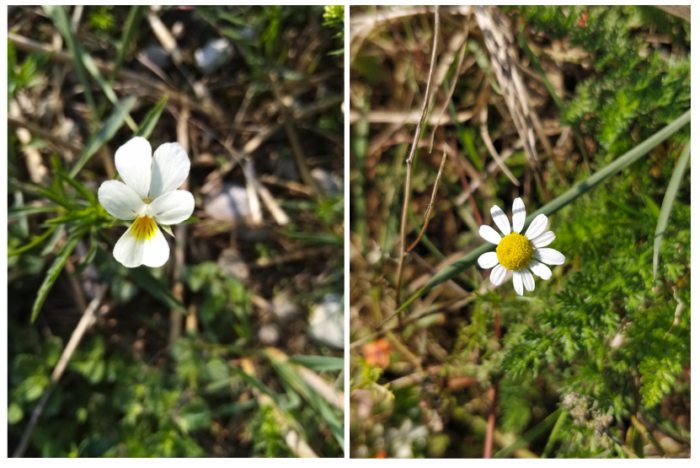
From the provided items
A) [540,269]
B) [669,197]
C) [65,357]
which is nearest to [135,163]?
[540,269]

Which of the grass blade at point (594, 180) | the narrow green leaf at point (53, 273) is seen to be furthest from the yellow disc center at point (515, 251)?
the narrow green leaf at point (53, 273)

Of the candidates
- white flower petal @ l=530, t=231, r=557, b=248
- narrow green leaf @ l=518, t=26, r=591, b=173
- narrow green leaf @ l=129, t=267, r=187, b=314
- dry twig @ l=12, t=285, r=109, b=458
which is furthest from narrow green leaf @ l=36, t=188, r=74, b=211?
narrow green leaf @ l=518, t=26, r=591, b=173

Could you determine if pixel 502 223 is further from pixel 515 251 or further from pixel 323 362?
pixel 323 362

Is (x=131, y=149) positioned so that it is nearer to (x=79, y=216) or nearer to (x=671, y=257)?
(x=79, y=216)

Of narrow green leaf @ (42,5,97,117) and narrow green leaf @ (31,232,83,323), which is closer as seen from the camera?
narrow green leaf @ (31,232,83,323)

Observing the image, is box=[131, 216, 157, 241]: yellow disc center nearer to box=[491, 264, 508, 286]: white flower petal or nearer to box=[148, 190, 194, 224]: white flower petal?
box=[148, 190, 194, 224]: white flower petal

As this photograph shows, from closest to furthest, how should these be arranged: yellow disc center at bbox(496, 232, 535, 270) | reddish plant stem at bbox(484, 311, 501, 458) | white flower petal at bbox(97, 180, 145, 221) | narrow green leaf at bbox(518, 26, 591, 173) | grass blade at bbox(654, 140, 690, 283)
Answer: white flower petal at bbox(97, 180, 145, 221)
yellow disc center at bbox(496, 232, 535, 270)
grass blade at bbox(654, 140, 690, 283)
narrow green leaf at bbox(518, 26, 591, 173)
reddish plant stem at bbox(484, 311, 501, 458)

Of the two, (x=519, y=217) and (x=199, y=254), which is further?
(x=199, y=254)
